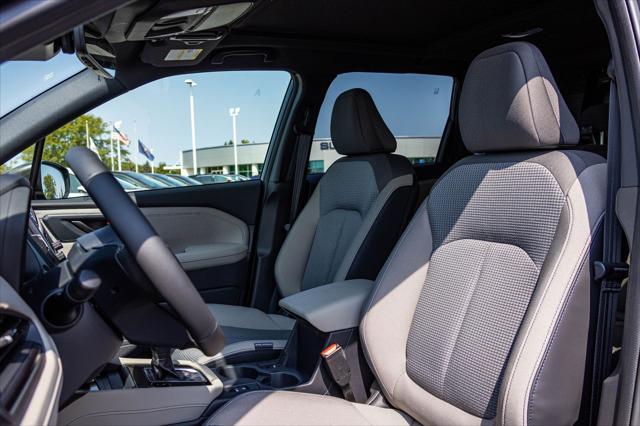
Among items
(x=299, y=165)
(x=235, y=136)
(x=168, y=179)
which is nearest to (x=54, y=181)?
(x=168, y=179)

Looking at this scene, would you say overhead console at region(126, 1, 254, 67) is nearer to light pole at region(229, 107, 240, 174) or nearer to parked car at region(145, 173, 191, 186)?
light pole at region(229, 107, 240, 174)

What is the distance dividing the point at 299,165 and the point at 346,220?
0.69m

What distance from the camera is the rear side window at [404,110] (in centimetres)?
328

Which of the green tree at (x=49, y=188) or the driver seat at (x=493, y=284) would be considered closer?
the driver seat at (x=493, y=284)

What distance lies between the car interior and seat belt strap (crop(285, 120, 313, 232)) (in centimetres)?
34

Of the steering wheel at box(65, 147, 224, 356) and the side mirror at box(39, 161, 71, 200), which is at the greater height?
the steering wheel at box(65, 147, 224, 356)

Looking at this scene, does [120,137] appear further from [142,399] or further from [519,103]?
[519,103]

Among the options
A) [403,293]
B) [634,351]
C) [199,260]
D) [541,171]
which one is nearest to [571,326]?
[634,351]

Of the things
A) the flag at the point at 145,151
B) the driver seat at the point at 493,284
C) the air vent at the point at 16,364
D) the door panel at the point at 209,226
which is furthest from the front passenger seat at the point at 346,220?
the air vent at the point at 16,364

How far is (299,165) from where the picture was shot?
Answer: 10.7ft

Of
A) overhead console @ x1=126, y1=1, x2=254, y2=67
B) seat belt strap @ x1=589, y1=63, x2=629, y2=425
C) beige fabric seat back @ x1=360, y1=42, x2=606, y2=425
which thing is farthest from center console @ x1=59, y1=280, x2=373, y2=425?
overhead console @ x1=126, y1=1, x2=254, y2=67

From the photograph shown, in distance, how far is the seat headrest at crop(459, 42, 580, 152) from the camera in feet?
4.80

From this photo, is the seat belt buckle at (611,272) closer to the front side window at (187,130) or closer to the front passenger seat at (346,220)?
the front passenger seat at (346,220)

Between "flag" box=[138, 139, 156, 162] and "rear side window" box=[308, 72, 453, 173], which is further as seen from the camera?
"rear side window" box=[308, 72, 453, 173]
